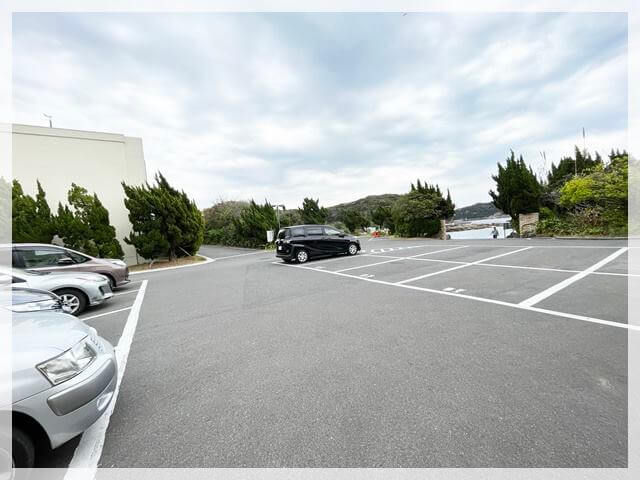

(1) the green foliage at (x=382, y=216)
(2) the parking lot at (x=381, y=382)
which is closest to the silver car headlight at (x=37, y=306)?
(2) the parking lot at (x=381, y=382)

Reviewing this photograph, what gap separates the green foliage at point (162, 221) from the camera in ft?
43.4

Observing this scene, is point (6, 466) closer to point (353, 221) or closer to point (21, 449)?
point (21, 449)

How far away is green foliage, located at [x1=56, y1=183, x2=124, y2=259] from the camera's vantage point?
37.4 feet

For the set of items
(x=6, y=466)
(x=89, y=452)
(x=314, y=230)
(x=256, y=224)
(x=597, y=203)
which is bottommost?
(x=89, y=452)

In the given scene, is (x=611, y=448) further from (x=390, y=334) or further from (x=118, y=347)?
(x=118, y=347)

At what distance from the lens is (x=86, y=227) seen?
11852 mm

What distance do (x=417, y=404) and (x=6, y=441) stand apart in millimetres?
2680

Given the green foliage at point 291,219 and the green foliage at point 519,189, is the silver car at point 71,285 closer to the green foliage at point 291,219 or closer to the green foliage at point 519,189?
the green foliage at point 519,189

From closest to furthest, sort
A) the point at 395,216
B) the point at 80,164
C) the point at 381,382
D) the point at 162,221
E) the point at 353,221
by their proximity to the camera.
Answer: the point at 381,382 → the point at 80,164 → the point at 162,221 → the point at 395,216 → the point at 353,221

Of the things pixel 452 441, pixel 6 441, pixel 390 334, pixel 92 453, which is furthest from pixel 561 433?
pixel 6 441

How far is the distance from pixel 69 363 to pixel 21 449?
50 cm

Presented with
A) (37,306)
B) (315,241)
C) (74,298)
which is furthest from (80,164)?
(37,306)

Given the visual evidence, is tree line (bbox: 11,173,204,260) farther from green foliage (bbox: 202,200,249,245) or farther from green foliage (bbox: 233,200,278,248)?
green foliage (bbox: 202,200,249,245)

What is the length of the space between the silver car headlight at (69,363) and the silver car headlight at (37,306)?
205cm
